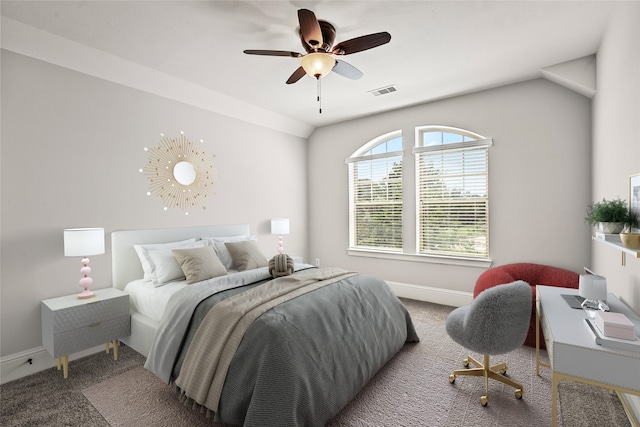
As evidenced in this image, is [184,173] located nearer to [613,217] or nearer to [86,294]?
[86,294]

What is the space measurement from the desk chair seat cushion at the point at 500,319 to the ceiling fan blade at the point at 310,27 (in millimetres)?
2143

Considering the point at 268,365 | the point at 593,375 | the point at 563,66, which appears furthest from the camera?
the point at 563,66

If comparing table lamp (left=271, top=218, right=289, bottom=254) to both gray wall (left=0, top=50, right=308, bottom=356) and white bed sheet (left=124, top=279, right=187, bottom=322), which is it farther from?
white bed sheet (left=124, top=279, right=187, bottom=322)

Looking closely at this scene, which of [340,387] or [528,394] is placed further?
[528,394]

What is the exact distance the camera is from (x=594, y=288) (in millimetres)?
2016

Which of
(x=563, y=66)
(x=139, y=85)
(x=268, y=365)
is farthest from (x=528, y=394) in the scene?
(x=139, y=85)

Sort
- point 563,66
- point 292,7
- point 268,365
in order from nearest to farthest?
point 268,365 < point 292,7 < point 563,66

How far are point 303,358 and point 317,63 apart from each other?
2.13 m

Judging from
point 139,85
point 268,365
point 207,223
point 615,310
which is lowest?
point 268,365

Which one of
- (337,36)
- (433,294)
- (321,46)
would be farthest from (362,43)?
(433,294)

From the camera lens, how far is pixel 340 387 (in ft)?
6.64

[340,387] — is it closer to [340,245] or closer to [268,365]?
[268,365]

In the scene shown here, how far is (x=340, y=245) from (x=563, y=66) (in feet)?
12.4

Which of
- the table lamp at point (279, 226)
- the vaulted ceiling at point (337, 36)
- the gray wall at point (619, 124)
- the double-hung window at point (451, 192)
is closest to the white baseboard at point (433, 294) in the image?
the double-hung window at point (451, 192)
